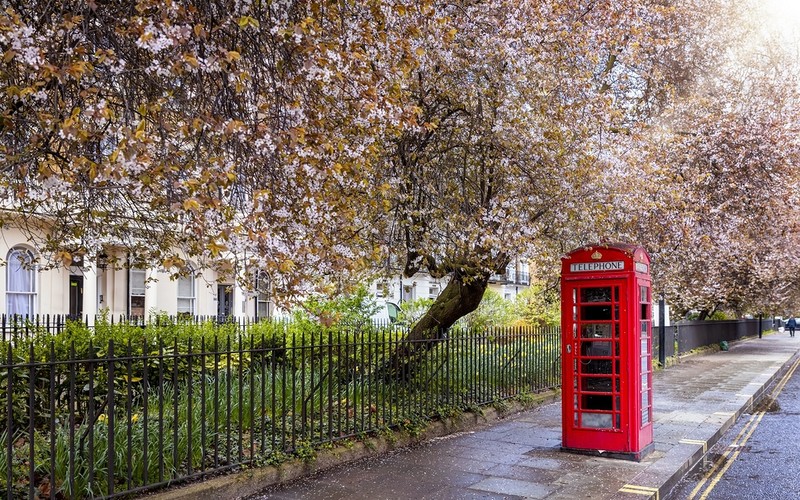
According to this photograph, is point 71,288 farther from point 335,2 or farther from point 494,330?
point 335,2

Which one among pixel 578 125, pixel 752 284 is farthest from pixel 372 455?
pixel 752 284

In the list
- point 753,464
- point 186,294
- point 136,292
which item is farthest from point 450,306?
point 186,294

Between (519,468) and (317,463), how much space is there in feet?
7.11

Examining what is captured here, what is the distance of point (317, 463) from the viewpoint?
7.36 metres

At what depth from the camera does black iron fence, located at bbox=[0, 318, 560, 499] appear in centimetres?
546

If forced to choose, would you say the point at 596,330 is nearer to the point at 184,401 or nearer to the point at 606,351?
the point at 606,351

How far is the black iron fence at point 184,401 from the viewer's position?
546 cm

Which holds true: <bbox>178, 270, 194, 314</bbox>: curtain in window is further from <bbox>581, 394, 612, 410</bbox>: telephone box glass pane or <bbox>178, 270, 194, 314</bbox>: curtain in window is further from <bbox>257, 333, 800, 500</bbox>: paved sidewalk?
<bbox>581, 394, 612, 410</bbox>: telephone box glass pane

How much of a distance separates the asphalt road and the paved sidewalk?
196mm

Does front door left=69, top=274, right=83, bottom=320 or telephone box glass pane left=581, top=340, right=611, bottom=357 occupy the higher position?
front door left=69, top=274, right=83, bottom=320

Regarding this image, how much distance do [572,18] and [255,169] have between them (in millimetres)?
5627

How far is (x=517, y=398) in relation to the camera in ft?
39.3

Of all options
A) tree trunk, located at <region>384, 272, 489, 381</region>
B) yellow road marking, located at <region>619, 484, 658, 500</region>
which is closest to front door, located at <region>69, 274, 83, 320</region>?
tree trunk, located at <region>384, 272, 489, 381</region>

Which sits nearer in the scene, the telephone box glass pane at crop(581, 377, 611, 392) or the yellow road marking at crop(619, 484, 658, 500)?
the yellow road marking at crop(619, 484, 658, 500)
